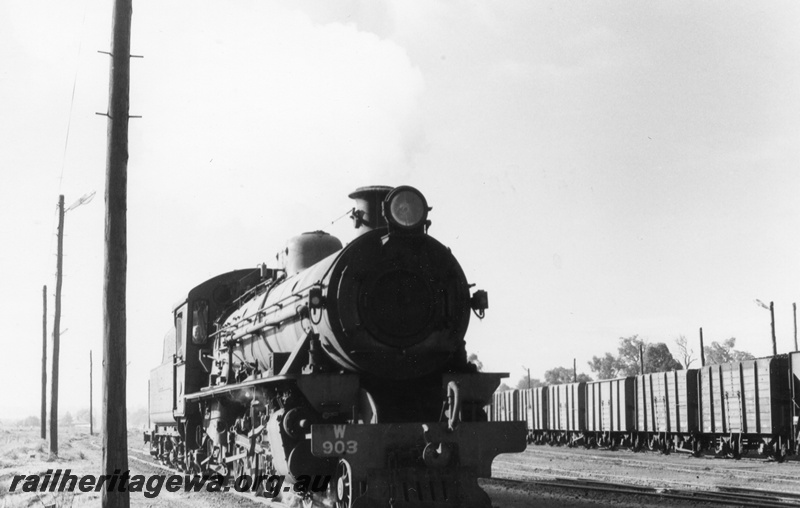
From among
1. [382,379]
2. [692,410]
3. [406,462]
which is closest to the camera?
[406,462]

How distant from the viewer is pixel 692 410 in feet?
81.0

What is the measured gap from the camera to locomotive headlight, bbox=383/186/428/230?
9.69 meters

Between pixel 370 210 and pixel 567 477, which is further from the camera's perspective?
pixel 567 477

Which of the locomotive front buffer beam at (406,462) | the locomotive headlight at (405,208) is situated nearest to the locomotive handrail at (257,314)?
the locomotive headlight at (405,208)

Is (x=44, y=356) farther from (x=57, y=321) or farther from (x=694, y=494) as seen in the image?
(x=694, y=494)

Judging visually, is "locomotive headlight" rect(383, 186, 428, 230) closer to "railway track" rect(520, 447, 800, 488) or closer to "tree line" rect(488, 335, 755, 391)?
"railway track" rect(520, 447, 800, 488)

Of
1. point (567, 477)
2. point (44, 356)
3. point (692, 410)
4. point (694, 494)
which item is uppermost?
point (44, 356)

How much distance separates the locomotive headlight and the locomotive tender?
1530 centimetres

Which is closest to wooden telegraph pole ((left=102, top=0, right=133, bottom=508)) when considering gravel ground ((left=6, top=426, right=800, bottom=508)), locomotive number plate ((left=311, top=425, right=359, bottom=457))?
locomotive number plate ((left=311, top=425, right=359, bottom=457))

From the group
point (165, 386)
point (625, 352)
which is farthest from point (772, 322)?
point (625, 352)

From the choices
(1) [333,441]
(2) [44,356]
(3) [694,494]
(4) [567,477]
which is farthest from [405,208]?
(2) [44,356]

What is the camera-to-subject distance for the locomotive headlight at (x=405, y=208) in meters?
9.69

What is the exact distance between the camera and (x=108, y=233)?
29.5 feet

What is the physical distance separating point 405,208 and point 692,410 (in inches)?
724
